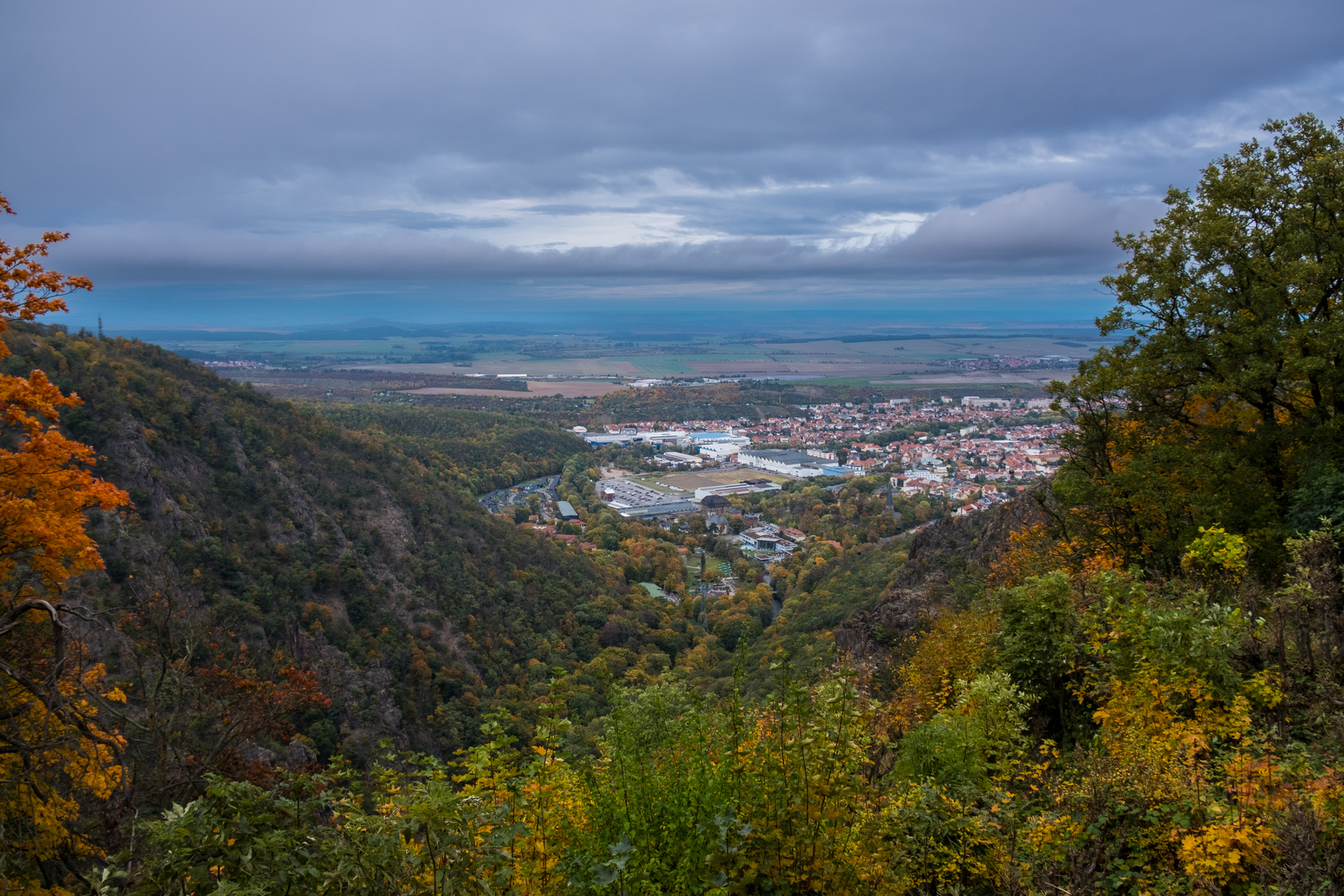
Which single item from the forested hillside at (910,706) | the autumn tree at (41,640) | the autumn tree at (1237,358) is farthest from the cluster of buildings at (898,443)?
the autumn tree at (41,640)

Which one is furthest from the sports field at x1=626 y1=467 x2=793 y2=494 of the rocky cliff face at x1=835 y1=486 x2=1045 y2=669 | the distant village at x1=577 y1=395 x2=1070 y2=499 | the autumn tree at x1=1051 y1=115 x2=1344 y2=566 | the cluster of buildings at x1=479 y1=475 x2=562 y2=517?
the autumn tree at x1=1051 y1=115 x2=1344 y2=566

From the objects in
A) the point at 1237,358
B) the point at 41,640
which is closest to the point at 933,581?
the point at 1237,358

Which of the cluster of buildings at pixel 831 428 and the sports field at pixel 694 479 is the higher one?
the cluster of buildings at pixel 831 428

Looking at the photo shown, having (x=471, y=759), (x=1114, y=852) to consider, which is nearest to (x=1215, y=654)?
(x=1114, y=852)

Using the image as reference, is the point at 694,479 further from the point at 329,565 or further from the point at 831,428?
the point at 329,565

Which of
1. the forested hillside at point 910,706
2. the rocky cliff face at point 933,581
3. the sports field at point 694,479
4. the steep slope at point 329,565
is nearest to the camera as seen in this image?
the forested hillside at point 910,706

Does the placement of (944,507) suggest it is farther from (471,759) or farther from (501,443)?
(471,759)

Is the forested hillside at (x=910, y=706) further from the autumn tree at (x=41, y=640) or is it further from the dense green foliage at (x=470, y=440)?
the dense green foliage at (x=470, y=440)
